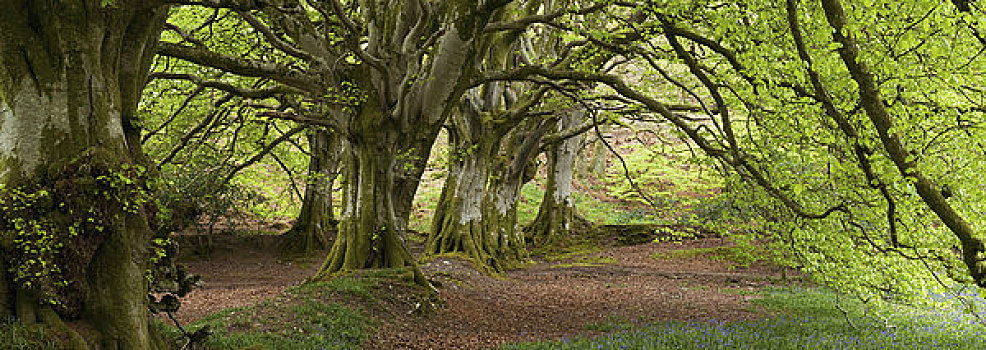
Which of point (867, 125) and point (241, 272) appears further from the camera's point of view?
point (241, 272)

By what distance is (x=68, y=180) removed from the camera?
375 cm

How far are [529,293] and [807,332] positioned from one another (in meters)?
5.91

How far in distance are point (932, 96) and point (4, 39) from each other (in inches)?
377

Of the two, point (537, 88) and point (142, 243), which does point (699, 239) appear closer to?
point (537, 88)

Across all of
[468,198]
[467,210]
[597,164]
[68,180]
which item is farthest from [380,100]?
[597,164]

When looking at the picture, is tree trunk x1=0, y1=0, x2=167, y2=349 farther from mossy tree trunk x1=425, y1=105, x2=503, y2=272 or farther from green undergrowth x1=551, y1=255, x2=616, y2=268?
green undergrowth x1=551, y1=255, x2=616, y2=268

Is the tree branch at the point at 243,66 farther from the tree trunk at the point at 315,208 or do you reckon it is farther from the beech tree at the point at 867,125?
the tree trunk at the point at 315,208

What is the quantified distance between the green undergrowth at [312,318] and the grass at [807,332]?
6.83 feet

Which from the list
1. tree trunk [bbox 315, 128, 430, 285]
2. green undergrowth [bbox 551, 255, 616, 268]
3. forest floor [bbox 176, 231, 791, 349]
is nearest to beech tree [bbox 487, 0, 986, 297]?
forest floor [bbox 176, 231, 791, 349]

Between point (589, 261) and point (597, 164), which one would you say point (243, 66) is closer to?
point (589, 261)

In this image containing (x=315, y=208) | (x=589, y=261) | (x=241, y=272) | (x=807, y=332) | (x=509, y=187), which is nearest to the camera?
(x=807, y=332)

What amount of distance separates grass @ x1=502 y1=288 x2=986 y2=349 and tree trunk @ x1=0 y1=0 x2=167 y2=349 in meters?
3.88

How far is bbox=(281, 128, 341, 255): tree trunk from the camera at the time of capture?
1916 cm

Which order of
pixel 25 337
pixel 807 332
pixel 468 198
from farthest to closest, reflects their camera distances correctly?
pixel 468 198, pixel 807 332, pixel 25 337
